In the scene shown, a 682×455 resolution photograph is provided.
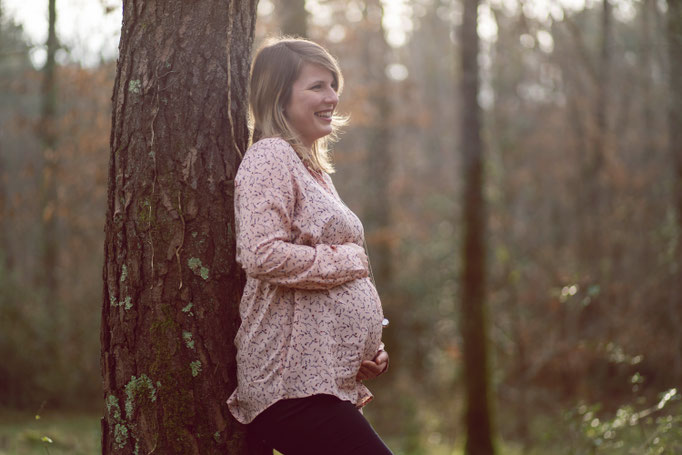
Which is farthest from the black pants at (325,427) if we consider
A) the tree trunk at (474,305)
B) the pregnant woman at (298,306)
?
the tree trunk at (474,305)

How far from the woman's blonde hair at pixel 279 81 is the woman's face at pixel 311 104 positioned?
23mm

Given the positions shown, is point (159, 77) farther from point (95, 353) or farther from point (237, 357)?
point (95, 353)

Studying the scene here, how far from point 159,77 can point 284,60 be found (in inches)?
19.7

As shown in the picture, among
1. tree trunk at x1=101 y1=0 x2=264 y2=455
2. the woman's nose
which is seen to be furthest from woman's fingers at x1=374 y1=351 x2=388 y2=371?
the woman's nose

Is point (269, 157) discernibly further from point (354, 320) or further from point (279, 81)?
point (354, 320)

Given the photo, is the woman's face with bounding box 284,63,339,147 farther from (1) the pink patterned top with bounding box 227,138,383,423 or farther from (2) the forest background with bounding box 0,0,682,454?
(2) the forest background with bounding box 0,0,682,454

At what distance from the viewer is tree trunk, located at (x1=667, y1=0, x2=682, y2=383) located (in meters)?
7.30

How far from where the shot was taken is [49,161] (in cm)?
932

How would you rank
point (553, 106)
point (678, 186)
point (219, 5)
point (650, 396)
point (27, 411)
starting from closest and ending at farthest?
1. point (219, 5)
2. point (678, 186)
3. point (27, 411)
4. point (650, 396)
5. point (553, 106)

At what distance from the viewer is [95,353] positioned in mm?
11141

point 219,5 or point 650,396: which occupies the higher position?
point 219,5

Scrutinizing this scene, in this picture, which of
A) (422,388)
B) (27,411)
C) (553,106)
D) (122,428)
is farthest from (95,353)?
(553,106)

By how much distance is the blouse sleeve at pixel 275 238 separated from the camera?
7.48ft

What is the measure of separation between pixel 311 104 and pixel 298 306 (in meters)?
0.83
